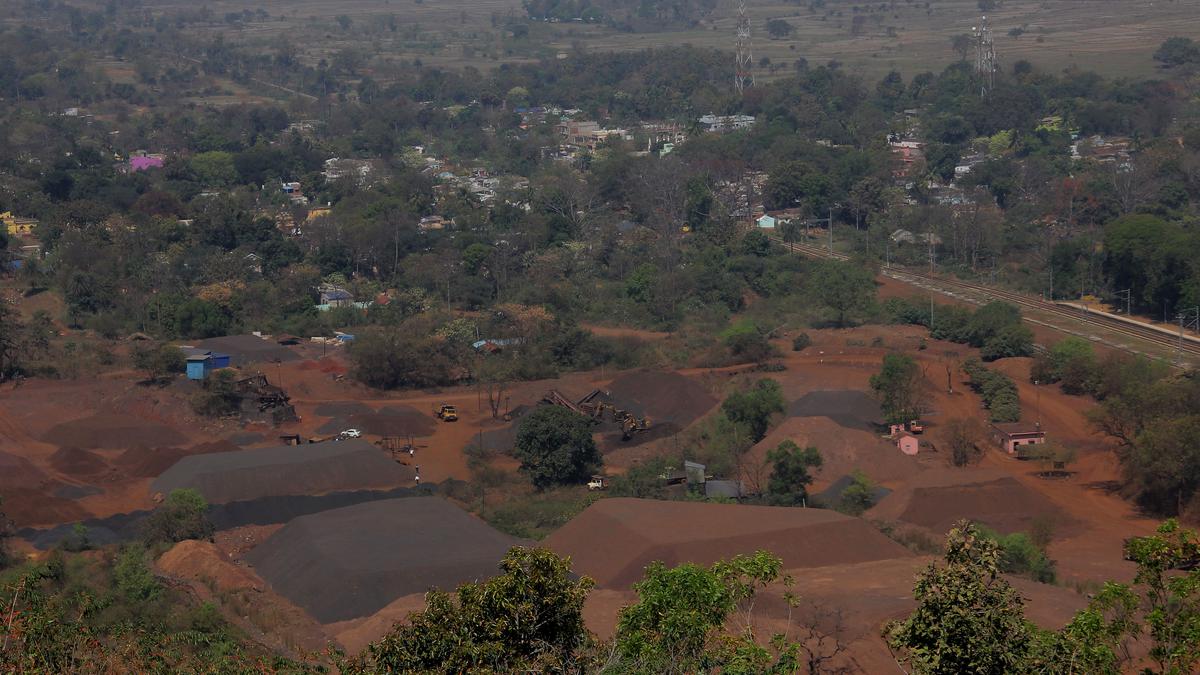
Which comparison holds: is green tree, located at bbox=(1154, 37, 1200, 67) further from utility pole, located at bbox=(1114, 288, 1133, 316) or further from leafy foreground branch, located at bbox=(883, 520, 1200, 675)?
leafy foreground branch, located at bbox=(883, 520, 1200, 675)

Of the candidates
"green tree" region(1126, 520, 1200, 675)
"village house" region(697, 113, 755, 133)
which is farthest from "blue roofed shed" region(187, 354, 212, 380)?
"village house" region(697, 113, 755, 133)

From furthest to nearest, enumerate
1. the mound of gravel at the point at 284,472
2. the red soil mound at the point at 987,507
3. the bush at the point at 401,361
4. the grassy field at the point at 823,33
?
1. the grassy field at the point at 823,33
2. the bush at the point at 401,361
3. the mound of gravel at the point at 284,472
4. the red soil mound at the point at 987,507

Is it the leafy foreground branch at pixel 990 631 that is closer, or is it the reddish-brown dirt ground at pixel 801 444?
the leafy foreground branch at pixel 990 631

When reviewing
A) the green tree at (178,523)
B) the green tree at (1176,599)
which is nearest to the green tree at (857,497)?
the green tree at (178,523)

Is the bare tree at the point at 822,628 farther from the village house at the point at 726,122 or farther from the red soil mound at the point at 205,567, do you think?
the village house at the point at 726,122

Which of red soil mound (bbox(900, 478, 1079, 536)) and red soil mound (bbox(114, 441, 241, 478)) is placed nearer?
red soil mound (bbox(900, 478, 1079, 536))

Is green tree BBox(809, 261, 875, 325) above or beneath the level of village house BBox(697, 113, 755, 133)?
beneath
